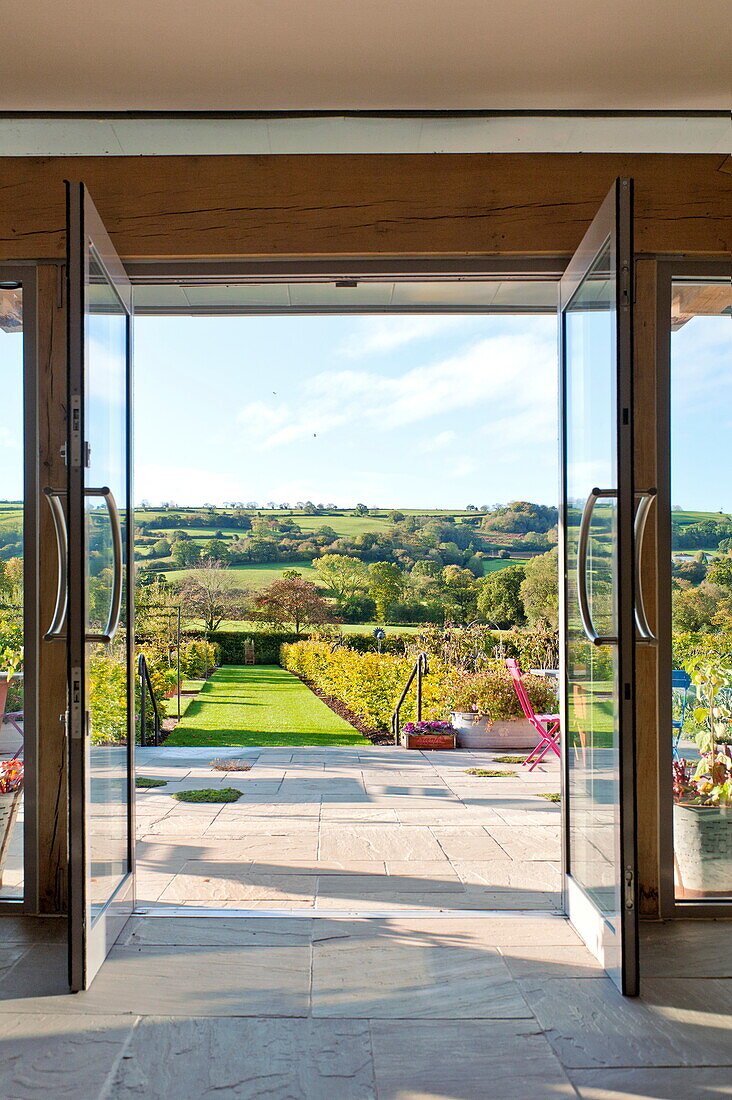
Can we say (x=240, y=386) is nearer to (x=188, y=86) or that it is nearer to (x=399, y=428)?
(x=399, y=428)

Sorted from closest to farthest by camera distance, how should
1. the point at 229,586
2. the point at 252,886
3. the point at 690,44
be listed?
the point at 690,44 < the point at 252,886 < the point at 229,586

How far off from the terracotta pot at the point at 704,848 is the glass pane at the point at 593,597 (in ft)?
1.31

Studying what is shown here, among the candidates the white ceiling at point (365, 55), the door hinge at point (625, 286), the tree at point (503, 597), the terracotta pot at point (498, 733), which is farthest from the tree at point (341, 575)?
the door hinge at point (625, 286)

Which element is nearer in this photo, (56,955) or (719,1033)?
(719,1033)

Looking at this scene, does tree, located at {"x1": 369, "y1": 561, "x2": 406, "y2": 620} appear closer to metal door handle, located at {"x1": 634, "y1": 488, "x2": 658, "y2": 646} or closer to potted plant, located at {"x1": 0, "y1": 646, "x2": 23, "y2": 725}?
potted plant, located at {"x1": 0, "y1": 646, "x2": 23, "y2": 725}

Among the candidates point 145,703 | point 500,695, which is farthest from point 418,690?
point 145,703

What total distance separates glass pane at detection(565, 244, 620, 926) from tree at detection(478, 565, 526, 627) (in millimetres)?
3790

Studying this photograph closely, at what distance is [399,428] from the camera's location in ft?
23.2

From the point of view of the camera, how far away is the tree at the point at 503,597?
6.94 m

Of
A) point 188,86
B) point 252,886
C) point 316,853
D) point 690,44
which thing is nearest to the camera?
point 690,44

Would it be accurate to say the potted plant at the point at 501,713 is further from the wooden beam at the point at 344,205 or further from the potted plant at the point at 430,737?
the wooden beam at the point at 344,205

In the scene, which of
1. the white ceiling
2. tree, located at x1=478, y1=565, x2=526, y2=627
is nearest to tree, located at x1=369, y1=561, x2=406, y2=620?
tree, located at x1=478, y1=565, x2=526, y2=627

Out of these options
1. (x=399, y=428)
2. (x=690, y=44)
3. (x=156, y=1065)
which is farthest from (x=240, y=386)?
(x=156, y=1065)

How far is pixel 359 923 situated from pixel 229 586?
414 cm
